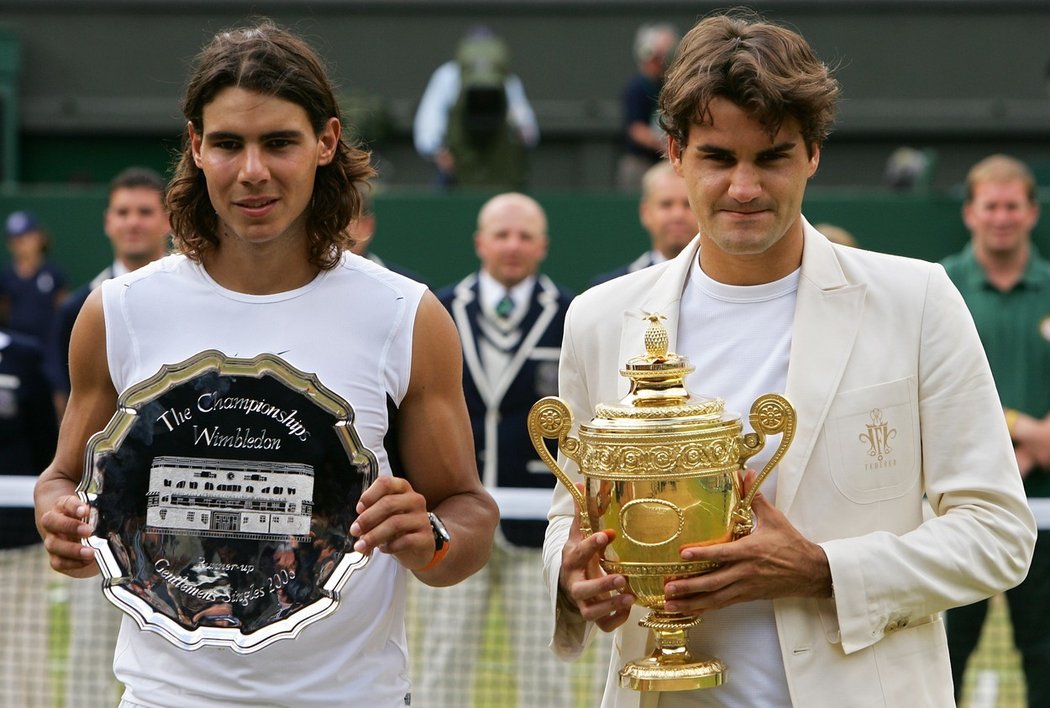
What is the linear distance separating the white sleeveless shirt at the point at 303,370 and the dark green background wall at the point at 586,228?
7.99 metres

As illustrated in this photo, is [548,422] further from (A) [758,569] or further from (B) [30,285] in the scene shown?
(B) [30,285]

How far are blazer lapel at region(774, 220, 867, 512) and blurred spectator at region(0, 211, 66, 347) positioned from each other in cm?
920

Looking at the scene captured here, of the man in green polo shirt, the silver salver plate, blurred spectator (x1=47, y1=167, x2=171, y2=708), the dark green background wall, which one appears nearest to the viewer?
the silver salver plate

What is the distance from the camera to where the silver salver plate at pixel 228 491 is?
2.78 m

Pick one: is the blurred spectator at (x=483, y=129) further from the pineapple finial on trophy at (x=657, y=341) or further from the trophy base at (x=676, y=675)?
the trophy base at (x=676, y=675)

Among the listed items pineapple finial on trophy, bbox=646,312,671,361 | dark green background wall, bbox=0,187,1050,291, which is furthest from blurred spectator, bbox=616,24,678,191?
pineapple finial on trophy, bbox=646,312,671,361

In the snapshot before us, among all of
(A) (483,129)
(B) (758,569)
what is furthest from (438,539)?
(A) (483,129)

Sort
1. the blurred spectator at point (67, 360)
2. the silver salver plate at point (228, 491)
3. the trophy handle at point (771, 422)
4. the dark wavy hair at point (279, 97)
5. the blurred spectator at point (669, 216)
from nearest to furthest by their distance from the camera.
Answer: the trophy handle at point (771, 422) → the silver salver plate at point (228, 491) → the dark wavy hair at point (279, 97) → the blurred spectator at point (67, 360) → the blurred spectator at point (669, 216)

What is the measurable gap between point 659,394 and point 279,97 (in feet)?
2.86

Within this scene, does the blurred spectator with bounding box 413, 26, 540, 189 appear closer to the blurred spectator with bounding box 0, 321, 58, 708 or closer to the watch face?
the blurred spectator with bounding box 0, 321, 58, 708

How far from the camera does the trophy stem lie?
107 inches

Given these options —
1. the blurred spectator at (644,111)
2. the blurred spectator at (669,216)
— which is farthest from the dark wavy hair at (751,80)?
the blurred spectator at (644,111)

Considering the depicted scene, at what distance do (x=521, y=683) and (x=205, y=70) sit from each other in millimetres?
3402

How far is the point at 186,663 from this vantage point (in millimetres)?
2830
